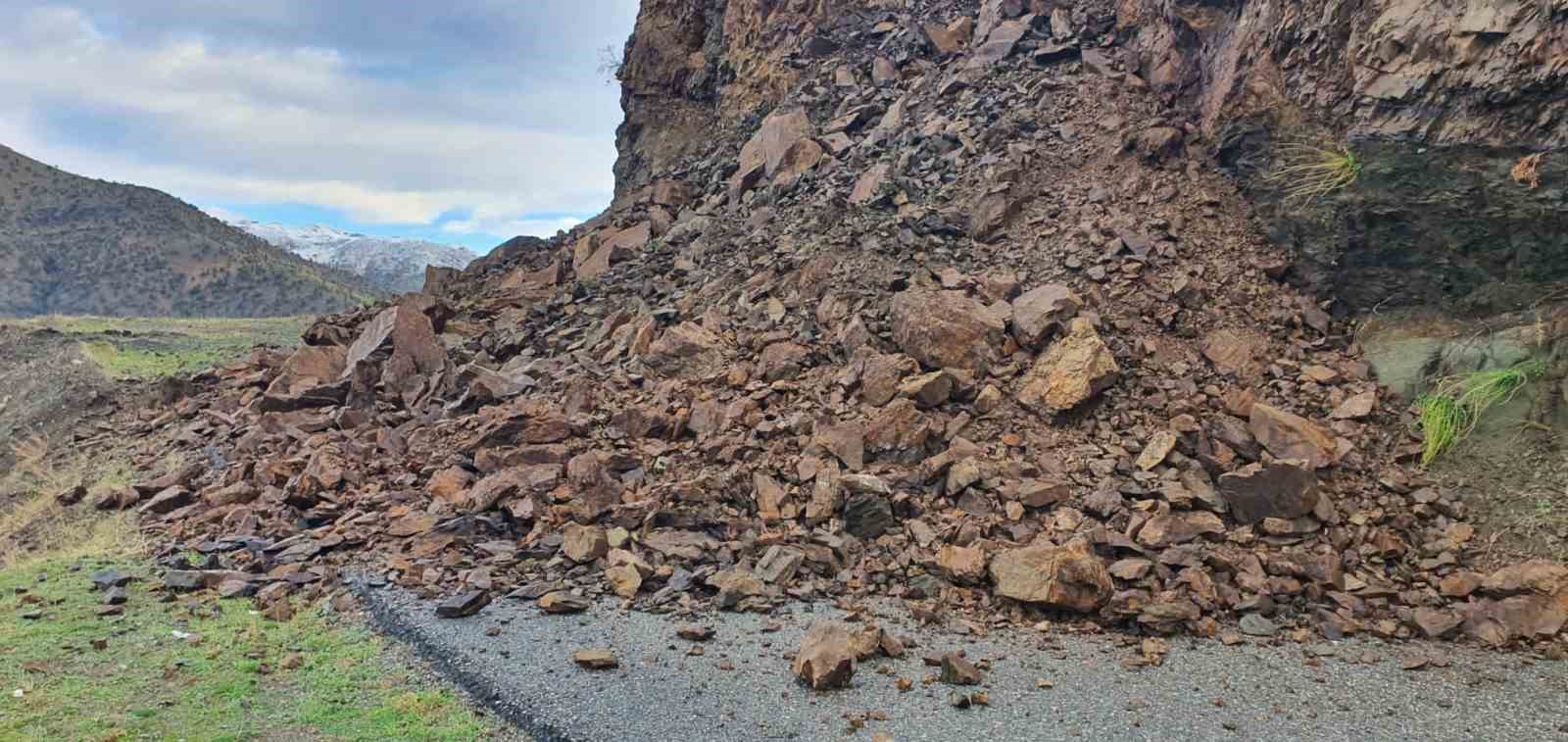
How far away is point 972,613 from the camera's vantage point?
6.59m

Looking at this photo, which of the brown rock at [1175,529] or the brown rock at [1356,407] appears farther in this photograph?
the brown rock at [1356,407]

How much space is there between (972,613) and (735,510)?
2382mm

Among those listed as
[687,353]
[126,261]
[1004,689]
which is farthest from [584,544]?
[126,261]

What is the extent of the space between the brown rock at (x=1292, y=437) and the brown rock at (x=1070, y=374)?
130 centimetres

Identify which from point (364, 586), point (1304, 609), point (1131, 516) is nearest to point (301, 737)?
point (364, 586)

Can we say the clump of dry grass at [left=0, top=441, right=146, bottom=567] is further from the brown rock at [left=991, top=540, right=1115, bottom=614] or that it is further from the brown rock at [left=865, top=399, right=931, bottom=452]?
the brown rock at [left=991, top=540, right=1115, bottom=614]

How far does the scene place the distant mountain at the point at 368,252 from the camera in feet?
313

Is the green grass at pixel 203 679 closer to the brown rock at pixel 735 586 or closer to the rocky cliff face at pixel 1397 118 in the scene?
the brown rock at pixel 735 586

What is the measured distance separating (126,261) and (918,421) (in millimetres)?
64981

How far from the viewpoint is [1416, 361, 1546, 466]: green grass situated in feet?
24.6

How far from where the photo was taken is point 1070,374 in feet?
27.8

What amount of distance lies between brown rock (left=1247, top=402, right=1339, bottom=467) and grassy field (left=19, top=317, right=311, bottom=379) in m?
18.3

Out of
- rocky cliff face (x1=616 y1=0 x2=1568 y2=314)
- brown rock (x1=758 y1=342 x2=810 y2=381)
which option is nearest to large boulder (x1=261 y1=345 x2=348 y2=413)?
brown rock (x1=758 y1=342 x2=810 y2=381)

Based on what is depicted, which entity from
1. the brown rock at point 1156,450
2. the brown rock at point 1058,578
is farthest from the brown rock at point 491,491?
the brown rock at point 1156,450
